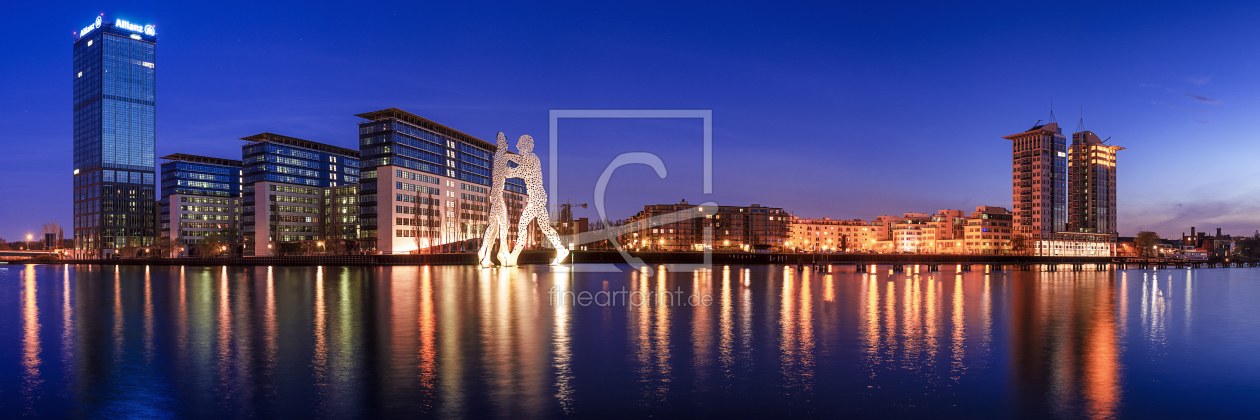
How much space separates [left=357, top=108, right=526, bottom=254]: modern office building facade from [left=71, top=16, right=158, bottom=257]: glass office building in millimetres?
76828

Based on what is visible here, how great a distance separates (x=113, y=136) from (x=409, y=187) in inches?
3387

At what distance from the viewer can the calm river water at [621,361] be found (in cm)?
1301

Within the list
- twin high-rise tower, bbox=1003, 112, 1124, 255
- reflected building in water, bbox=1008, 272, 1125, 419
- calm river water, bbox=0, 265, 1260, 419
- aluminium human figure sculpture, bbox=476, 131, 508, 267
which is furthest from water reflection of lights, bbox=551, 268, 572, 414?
twin high-rise tower, bbox=1003, 112, 1124, 255

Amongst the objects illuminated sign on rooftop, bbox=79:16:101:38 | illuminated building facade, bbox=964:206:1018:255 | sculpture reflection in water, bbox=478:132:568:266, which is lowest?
illuminated building facade, bbox=964:206:1018:255

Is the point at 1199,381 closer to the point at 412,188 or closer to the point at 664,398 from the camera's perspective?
the point at 664,398

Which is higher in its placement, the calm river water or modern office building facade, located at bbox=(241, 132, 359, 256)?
modern office building facade, located at bbox=(241, 132, 359, 256)

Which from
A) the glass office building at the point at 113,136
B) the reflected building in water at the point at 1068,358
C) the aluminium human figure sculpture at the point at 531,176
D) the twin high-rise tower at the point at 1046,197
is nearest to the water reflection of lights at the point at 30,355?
the reflected building in water at the point at 1068,358

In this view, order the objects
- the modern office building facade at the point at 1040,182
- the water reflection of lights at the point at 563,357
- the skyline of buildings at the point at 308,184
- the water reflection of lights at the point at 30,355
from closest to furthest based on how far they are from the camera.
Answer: the water reflection of lights at the point at 563,357 < the water reflection of lights at the point at 30,355 < the skyline of buildings at the point at 308,184 < the modern office building facade at the point at 1040,182

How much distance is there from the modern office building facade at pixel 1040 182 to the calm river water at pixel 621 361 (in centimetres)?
18014

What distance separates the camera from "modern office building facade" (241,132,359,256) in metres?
142

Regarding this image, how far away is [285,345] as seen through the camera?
1972 cm

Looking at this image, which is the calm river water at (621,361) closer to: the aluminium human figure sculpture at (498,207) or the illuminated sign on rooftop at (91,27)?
the aluminium human figure sculpture at (498,207)

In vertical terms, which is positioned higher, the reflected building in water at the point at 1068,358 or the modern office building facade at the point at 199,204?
the modern office building facade at the point at 199,204

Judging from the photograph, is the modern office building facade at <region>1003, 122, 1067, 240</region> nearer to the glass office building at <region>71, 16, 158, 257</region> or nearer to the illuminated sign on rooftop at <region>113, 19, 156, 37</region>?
the glass office building at <region>71, 16, 158, 257</region>
